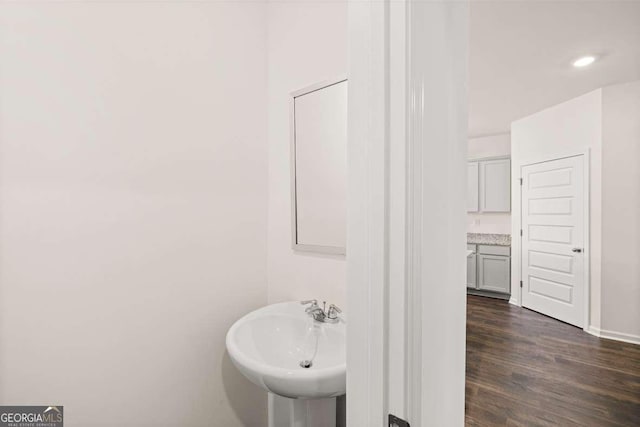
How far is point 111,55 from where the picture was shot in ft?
3.57

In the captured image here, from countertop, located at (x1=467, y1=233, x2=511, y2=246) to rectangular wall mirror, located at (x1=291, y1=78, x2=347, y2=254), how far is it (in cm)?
425

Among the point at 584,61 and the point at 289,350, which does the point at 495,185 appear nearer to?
the point at 584,61

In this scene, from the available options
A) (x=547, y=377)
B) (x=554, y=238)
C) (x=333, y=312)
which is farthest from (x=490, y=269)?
(x=333, y=312)

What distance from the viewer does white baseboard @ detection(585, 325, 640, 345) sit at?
9.95 feet

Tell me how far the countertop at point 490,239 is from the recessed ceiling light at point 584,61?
2.65 meters

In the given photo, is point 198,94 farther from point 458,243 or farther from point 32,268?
point 458,243

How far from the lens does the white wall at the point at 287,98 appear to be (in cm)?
131

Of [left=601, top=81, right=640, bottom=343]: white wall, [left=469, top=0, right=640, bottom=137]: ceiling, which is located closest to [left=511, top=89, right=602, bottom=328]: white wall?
[left=601, top=81, right=640, bottom=343]: white wall

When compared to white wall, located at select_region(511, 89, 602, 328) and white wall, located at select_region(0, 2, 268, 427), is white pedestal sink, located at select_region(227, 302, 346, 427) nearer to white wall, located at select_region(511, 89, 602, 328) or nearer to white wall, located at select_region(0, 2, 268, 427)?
white wall, located at select_region(0, 2, 268, 427)

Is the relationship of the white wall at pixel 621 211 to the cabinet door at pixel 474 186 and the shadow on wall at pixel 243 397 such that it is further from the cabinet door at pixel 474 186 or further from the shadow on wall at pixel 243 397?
the shadow on wall at pixel 243 397

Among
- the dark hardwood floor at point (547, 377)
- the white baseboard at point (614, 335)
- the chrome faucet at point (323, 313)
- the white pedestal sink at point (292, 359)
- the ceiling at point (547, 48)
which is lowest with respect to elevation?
the dark hardwood floor at point (547, 377)

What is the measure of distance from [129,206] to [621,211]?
424 centimetres

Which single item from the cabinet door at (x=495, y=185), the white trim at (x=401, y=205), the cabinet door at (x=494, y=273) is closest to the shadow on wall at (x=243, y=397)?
the white trim at (x=401, y=205)

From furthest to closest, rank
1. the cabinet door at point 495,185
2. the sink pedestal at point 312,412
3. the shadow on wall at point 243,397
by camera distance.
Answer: the cabinet door at point 495,185 < the shadow on wall at point 243,397 < the sink pedestal at point 312,412
